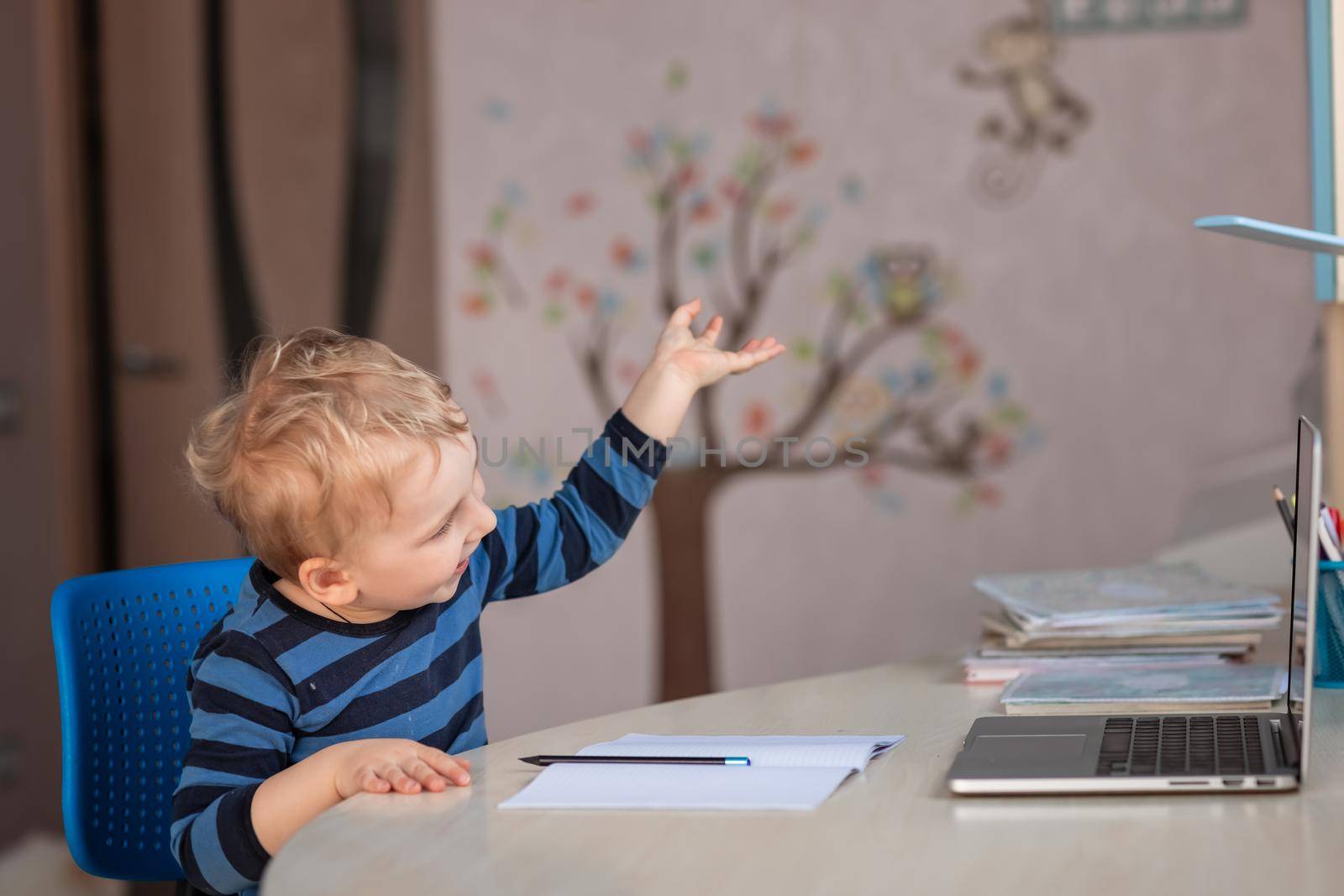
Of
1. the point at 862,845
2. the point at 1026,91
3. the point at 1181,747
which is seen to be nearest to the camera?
the point at 862,845

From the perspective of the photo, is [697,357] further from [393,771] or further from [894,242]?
[894,242]

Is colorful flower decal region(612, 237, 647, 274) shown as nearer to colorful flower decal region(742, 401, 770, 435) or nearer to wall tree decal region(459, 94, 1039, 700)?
wall tree decal region(459, 94, 1039, 700)

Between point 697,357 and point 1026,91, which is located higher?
point 1026,91

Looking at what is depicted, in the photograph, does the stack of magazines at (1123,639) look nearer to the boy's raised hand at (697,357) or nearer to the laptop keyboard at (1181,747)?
the laptop keyboard at (1181,747)

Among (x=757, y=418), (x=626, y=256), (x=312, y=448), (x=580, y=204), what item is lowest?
(x=757, y=418)

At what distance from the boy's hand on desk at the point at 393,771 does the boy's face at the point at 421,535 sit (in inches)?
6.1

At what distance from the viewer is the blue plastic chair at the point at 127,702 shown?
121 cm

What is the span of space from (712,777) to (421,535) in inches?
11.4

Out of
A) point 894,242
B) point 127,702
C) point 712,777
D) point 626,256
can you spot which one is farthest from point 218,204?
point 712,777

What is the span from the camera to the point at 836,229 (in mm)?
2725

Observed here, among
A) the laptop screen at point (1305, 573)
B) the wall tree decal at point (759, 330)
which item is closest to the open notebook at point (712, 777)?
the laptop screen at point (1305, 573)

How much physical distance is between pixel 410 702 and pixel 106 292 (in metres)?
2.09

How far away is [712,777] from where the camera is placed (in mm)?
841

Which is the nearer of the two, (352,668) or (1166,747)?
(1166,747)
